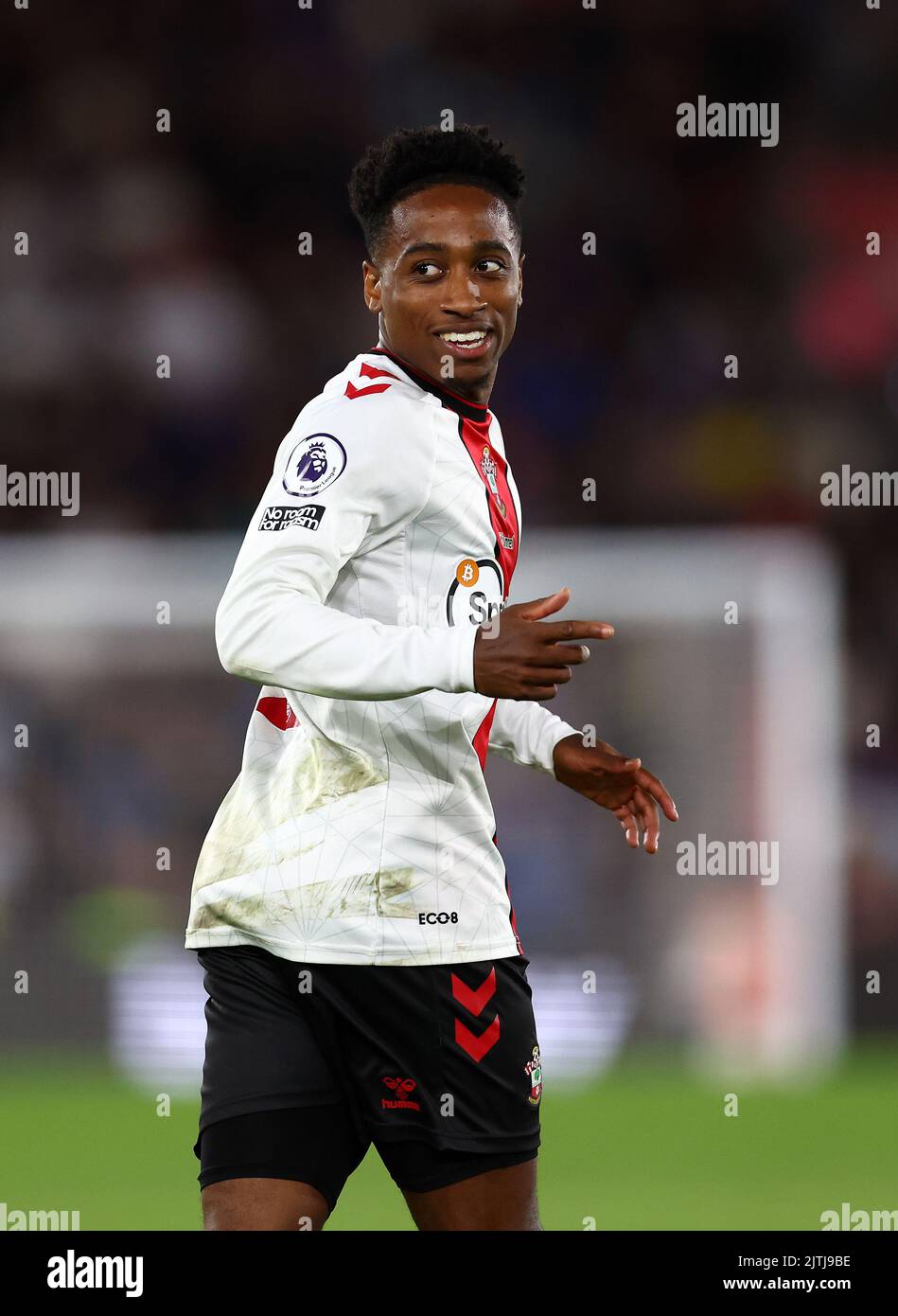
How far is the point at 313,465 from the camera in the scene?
91.1 inches

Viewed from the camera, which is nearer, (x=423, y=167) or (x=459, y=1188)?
(x=459, y=1188)

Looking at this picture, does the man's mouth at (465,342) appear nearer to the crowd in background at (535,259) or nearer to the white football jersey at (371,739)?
the white football jersey at (371,739)

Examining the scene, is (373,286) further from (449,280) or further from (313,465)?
(313,465)

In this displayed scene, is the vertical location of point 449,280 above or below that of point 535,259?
below

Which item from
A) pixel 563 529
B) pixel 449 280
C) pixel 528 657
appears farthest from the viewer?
pixel 563 529

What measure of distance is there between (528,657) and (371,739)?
40cm

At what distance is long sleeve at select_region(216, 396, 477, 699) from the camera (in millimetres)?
2164

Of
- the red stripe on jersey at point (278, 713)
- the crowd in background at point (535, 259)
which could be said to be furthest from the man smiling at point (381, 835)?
the crowd in background at point (535, 259)

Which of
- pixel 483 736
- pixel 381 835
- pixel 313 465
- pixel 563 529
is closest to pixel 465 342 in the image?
pixel 313 465

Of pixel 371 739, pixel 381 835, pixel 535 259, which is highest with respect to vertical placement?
pixel 535 259

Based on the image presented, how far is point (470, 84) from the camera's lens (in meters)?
9.02

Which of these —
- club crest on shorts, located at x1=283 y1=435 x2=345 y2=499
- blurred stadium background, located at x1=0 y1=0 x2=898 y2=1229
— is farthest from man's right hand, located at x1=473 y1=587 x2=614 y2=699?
blurred stadium background, located at x1=0 y1=0 x2=898 y2=1229

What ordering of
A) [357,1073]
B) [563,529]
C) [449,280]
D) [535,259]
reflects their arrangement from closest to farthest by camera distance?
[357,1073] → [449,280] → [563,529] → [535,259]

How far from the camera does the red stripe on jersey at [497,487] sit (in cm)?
255
